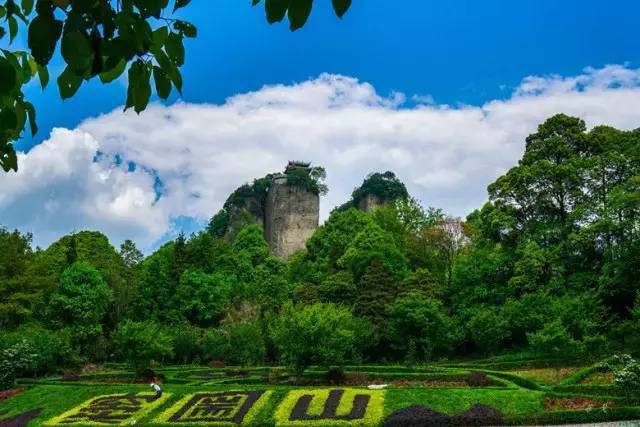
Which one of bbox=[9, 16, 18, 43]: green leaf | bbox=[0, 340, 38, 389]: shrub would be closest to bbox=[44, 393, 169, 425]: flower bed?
bbox=[0, 340, 38, 389]: shrub

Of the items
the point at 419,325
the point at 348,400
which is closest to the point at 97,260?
the point at 419,325

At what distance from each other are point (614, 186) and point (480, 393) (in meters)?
20.0

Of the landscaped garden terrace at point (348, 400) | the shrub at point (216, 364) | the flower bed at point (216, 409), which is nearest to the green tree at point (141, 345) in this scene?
the landscaped garden terrace at point (348, 400)

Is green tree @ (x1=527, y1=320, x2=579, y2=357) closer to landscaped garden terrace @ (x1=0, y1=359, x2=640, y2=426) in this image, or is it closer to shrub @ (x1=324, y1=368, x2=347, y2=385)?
landscaped garden terrace @ (x1=0, y1=359, x2=640, y2=426)

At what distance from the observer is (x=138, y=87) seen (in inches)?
85.5

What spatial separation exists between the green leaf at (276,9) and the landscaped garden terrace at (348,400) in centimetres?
1802

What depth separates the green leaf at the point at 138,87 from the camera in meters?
2.16

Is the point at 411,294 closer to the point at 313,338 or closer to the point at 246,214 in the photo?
the point at 313,338

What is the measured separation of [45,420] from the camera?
22000 mm

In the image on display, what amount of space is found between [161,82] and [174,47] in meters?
0.13

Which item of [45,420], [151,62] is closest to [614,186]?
[45,420]

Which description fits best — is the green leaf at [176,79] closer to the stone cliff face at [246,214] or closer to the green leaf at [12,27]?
the green leaf at [12,27]

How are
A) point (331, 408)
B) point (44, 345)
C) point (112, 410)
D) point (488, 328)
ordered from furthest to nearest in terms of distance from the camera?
1. point (44, 345)
2. point (488, 328)
3. point (112, 410)
4. point (331, 408)

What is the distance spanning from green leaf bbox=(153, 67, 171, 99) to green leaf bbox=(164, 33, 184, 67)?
6 centimetres
